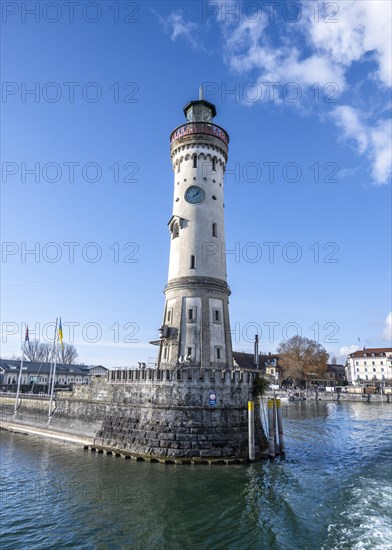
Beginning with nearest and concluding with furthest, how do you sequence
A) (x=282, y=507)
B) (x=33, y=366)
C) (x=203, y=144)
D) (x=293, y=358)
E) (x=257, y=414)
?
(x=282, y=507)
(x=257, y=414)
(x=203, y=144)
(x=33, y=366)
(x=293, y=358)

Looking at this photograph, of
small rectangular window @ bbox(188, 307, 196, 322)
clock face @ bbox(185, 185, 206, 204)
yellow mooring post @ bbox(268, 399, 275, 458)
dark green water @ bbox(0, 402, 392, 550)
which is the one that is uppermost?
clock face @ bbox(185, 185, 206, 204)

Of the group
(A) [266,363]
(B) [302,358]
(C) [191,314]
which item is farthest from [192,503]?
(A) [266,363]

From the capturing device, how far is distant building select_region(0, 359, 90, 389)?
269ft

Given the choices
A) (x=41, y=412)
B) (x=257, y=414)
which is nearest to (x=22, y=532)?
(x=257, y=414)

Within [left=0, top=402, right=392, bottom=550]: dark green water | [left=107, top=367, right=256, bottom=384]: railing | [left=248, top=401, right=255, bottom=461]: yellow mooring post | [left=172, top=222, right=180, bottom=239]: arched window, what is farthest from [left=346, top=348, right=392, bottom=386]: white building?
[left=248, top=401, right=255, bottom=461]: yellow mooring post

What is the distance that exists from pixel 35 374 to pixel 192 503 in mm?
73940

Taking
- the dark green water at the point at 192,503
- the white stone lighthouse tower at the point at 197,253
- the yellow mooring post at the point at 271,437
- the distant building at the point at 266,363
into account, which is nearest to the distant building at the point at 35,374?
the distant building at the point at 266,363

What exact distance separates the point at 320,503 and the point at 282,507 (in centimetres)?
223

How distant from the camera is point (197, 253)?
35.4m

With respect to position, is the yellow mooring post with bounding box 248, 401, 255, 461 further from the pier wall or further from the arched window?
the arched window

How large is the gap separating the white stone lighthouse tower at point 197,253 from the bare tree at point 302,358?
76.1 metres

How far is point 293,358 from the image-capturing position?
107 m

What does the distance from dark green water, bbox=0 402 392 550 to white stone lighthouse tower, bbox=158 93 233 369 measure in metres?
10.3

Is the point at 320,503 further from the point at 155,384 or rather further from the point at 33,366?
the point at 33,366
